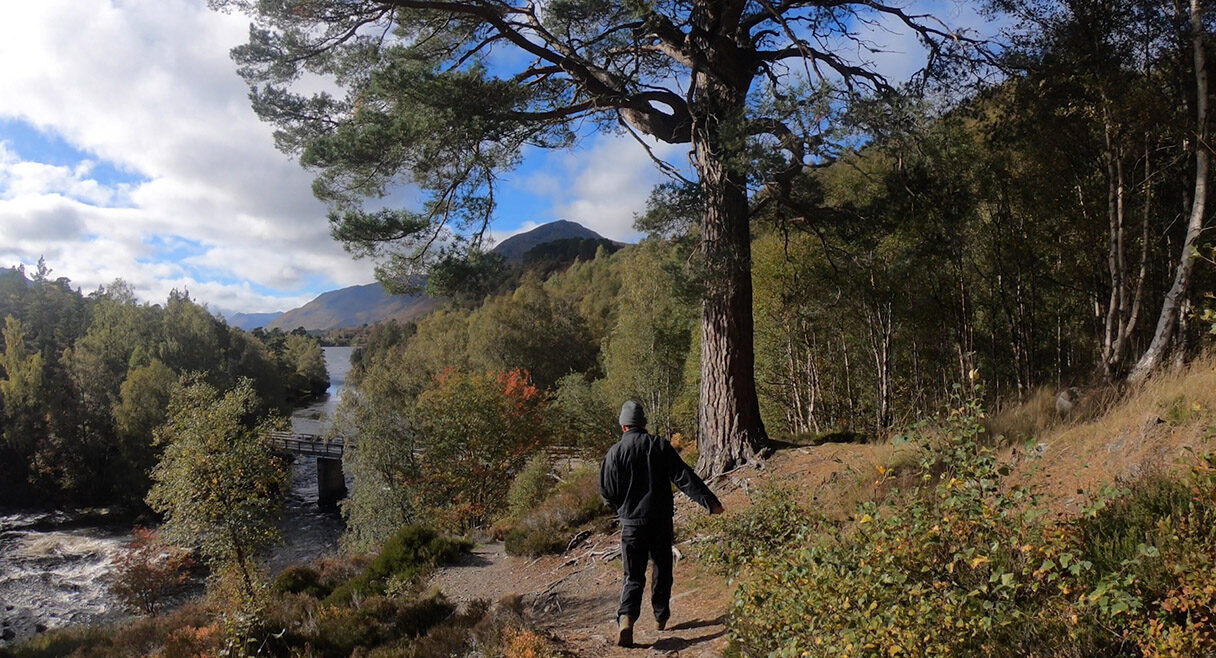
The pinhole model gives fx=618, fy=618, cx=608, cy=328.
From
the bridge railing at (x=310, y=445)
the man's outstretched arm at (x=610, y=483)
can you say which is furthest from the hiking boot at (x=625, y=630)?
the bridge railing at (x=310, y=445)

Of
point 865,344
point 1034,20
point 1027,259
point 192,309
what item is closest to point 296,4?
point 1034,20

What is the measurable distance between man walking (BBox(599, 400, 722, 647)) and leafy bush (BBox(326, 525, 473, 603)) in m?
5.06

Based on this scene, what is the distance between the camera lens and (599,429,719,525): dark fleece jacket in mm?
4219

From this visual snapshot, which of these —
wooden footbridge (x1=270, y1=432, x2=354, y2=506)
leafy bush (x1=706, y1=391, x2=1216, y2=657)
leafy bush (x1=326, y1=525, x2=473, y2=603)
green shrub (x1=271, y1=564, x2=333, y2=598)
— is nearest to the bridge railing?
wooden footbridge (x1=270, y1=432, x2=354, y2=506)

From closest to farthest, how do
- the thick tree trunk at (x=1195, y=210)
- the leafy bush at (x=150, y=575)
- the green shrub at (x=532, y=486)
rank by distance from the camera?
1. the thick tree trunk at (x=1195, y=210)
2. the green shrub at (x=532, y=486)
3. the leafy bush at (x=150, y=575)

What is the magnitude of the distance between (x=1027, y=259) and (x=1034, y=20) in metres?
4.77

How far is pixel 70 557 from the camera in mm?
25969

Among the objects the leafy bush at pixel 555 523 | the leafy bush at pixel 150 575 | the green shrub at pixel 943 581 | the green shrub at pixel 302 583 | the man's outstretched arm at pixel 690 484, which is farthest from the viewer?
the leafy bush at pixel 150 575

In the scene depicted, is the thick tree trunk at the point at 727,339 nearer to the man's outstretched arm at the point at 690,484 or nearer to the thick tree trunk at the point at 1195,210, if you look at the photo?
the man's outstretched arm at the point at 690,484

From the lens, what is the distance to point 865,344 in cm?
1778

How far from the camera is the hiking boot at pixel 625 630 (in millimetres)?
4297

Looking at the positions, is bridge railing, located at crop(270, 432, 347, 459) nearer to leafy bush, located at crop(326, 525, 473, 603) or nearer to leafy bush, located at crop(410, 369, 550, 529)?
leafy bush, located at crop(410, 369, 550, 529)

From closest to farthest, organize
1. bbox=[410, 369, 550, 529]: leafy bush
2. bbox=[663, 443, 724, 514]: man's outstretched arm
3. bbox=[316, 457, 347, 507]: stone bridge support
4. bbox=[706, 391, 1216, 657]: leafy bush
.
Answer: bbox=[706, 391, 1216, 657]: leafy bush → bbox=[663, 443, 724, 514]: man's outstretched arm → bbox=[410, 369, 550, 529]: leafy bush → bbox=[316, 457, 347, 507]: stone bridge support

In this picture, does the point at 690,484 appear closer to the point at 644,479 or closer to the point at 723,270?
the point at 644,479
